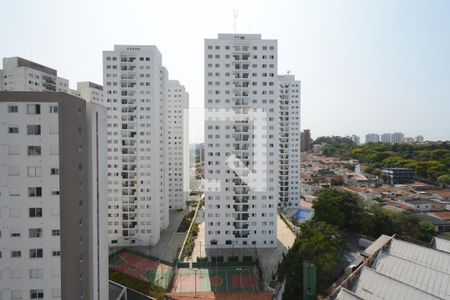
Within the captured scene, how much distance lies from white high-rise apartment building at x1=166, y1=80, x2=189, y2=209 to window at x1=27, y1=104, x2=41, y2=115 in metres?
21.9

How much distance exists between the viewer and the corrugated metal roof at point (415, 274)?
13.1 metres

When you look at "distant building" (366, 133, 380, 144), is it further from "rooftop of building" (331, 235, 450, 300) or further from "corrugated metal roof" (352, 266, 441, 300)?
"corrugated metal roof" (352, 266, 441, 300)

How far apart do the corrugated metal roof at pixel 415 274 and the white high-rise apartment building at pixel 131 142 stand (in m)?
17.3

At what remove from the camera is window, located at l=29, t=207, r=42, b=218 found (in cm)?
1055

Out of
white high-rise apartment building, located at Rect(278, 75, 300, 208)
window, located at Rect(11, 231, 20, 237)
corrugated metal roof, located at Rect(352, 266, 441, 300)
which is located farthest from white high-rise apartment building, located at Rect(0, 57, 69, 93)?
corrugated metal roof, located at Rect(352, 266, 441, 300)

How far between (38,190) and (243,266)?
14.6 metres

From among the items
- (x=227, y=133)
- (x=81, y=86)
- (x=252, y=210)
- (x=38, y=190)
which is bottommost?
(x=252, y=210)

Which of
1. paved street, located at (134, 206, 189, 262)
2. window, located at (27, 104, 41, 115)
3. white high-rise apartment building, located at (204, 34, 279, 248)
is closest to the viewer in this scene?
window, located at (27, 104, 41, 115)

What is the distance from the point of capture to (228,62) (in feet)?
73.4

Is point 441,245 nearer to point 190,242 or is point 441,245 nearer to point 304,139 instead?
point 190,242

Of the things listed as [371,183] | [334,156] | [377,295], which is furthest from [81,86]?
[334,156]

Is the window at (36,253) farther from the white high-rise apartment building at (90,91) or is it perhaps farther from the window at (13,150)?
the white high-rise apartment building at (90,91)

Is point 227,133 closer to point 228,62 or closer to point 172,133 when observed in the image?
point 228,62

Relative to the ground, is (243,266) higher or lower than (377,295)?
lower
